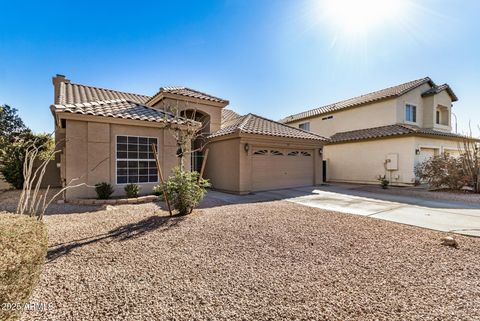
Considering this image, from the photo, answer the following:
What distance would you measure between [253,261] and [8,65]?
53.0 feet

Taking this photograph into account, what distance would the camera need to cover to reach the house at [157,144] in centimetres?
912

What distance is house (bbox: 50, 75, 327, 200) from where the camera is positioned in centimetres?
912

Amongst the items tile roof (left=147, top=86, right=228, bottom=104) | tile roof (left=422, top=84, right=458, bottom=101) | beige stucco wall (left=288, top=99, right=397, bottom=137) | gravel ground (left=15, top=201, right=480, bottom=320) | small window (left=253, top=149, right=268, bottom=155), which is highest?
tile roof (left=422, top=84, right=458, bottom=101)

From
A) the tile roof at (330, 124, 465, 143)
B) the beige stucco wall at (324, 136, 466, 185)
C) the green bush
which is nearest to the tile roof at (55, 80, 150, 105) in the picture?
the green bush

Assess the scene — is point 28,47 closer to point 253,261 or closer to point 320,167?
point 253,261

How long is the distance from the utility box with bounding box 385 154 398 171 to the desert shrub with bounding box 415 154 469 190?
174 cm

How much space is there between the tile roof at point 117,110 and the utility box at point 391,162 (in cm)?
1405

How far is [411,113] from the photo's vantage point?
61.2ft

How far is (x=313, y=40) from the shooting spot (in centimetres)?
1111

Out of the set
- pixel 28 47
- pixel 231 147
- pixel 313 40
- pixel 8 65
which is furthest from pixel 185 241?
pixel 8 65

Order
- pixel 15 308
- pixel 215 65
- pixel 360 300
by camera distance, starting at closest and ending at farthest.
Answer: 1. pixel 15 308
2. pixel 360 300
3. pixel 215 65

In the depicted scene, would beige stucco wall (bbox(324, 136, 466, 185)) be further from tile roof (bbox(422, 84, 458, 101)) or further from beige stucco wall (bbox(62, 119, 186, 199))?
beige stucco wall (bbox(62, 119, 186, 199))

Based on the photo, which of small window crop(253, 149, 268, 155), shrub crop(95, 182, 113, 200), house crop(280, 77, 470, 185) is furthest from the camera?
house crop(280, 77, 470, 185)

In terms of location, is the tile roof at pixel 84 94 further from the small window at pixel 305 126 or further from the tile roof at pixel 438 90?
the tile roof at pixel 438 90
